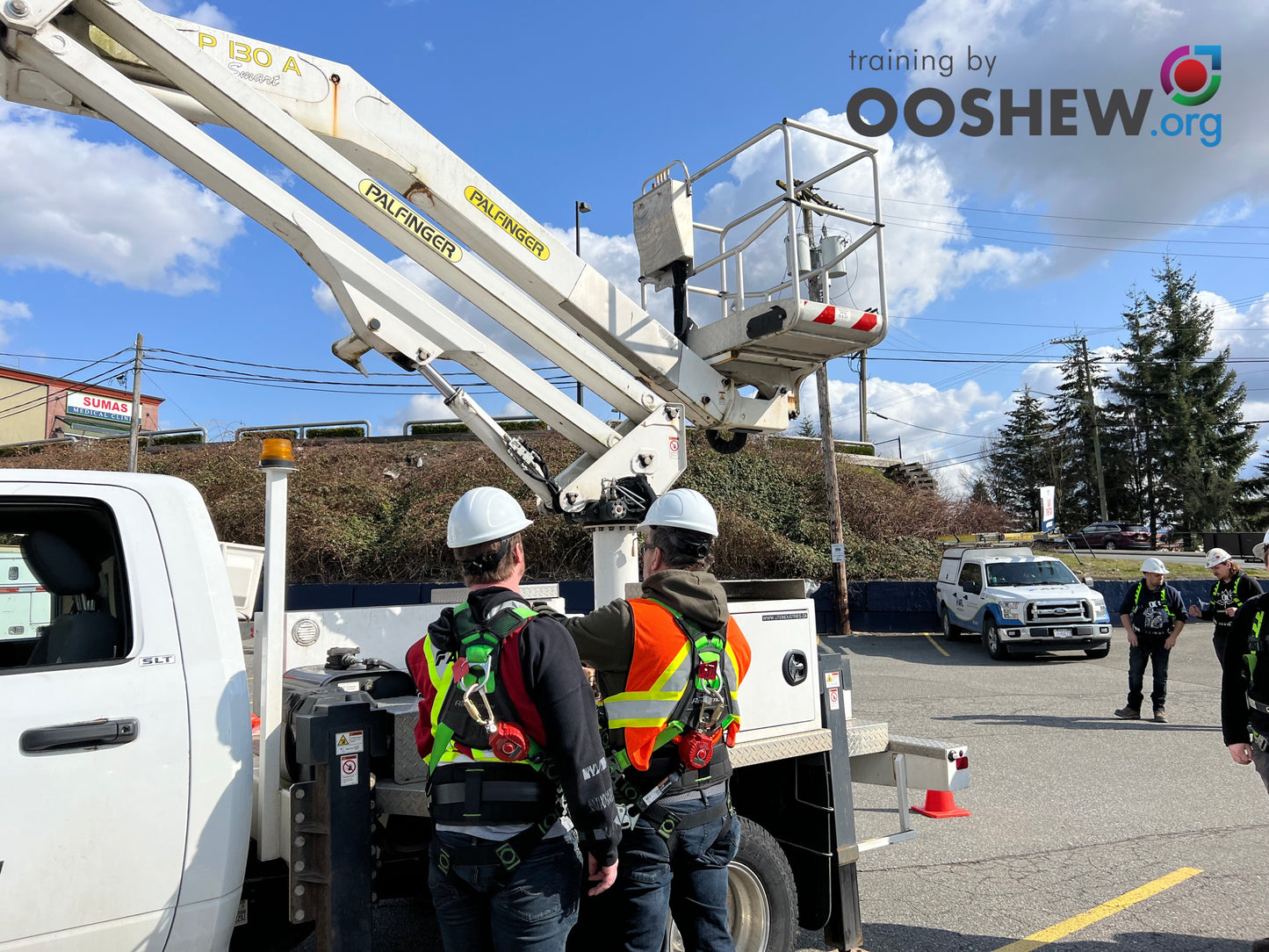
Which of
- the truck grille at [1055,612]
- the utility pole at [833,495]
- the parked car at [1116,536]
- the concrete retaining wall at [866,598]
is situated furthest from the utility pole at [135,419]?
the parked car at [1116,536]

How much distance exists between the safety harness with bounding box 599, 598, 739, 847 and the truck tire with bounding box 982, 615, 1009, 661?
12944 millimetres

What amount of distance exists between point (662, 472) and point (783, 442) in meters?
20.7

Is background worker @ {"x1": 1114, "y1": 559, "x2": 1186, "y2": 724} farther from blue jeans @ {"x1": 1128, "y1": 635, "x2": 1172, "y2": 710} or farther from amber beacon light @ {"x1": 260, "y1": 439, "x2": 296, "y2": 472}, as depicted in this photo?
amber beacon light @ {"x1": 260, "y1": 439, "x2": 296, "y2": 472}

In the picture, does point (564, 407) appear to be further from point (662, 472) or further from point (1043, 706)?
point (1043, 706)

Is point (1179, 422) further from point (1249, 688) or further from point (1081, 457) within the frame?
point (1249, 688)

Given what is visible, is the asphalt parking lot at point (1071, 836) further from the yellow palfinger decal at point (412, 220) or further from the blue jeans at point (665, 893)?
the yellow palfinger decal at point (412, 220)

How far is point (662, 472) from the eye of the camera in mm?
5508

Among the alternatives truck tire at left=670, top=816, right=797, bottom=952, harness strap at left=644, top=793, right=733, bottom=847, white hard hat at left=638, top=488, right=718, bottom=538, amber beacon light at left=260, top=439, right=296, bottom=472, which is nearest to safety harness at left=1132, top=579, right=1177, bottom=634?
truck tire at left=670, top=816, right=797, bottom=952

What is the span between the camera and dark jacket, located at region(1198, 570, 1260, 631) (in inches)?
331

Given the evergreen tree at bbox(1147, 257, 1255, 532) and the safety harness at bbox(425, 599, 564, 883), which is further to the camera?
the evergreen tree at bbox(1147, 257, 1255, 532)

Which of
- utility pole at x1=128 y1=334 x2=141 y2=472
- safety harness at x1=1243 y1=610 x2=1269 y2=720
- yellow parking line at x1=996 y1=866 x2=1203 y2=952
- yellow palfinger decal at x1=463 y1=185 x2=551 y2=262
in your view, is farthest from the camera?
utility pole at x1=128 y1=334 x2=141 y2=472

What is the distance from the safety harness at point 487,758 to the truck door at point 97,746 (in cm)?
82

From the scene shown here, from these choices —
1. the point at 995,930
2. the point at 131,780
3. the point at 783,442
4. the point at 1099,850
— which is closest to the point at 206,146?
the point at 131,780

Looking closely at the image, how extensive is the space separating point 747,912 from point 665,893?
35.9 inches
